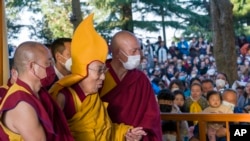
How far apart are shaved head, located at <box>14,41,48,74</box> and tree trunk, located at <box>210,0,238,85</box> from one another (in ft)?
17.8

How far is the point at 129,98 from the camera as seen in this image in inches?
80.5

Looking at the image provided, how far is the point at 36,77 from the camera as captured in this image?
1551 millimetres

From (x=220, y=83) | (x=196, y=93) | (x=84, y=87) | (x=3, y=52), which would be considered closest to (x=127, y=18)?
(x=220, y=83)

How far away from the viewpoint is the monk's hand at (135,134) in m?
1.93

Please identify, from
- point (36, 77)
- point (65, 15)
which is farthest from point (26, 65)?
point (65, 15)

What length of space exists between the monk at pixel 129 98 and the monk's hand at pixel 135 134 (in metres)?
0.09

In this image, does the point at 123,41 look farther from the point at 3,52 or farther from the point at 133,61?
the point at 3,52

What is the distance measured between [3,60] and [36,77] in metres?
0.98

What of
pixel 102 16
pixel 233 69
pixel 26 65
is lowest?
pixel 233 69

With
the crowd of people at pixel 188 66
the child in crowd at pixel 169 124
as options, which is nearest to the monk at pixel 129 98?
the child in crowd at pixel 169 124

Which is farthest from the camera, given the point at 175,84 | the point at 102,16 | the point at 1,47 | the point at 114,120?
the point at 102,16

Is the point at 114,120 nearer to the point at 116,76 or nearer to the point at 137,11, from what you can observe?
the point at 116,76

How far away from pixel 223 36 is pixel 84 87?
5.31 m

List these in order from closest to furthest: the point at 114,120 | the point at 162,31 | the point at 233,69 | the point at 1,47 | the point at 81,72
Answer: the point at 81,72
the point at 114,120
the point at 1,47
the point at 233,69
the point at 162,31
